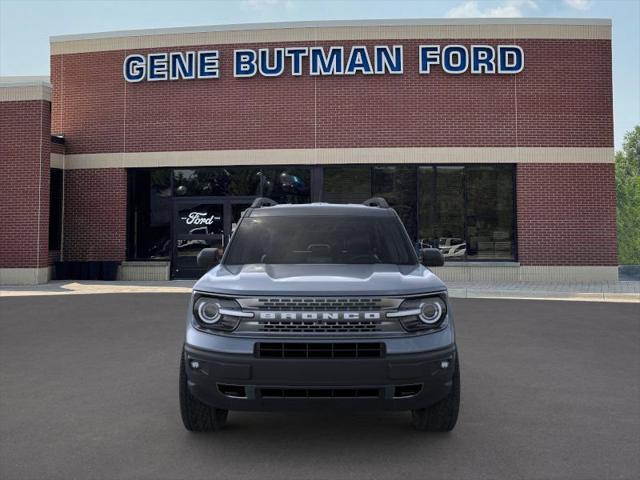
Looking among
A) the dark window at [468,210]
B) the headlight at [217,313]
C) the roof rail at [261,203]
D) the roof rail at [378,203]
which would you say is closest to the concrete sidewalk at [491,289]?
the dark window at [468,210]

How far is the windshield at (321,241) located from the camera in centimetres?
516

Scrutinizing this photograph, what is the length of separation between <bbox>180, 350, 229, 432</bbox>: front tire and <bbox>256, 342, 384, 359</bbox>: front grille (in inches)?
29.6

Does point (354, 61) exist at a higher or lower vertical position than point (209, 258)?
higher

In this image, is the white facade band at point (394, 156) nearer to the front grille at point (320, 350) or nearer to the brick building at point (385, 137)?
the brick building at point (385, 137)

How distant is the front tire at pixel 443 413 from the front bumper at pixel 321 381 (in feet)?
1.37

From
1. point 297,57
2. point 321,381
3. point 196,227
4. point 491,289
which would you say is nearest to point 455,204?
point 491,289

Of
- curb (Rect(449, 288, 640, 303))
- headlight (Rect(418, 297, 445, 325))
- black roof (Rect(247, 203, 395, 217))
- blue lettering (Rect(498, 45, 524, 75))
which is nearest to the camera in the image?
headlight (Rect(418, 297, 445, 325))

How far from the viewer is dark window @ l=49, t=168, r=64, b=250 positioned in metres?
20.2

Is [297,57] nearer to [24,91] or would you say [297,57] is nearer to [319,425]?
[24,91]

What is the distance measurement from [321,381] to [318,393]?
0.12 meters

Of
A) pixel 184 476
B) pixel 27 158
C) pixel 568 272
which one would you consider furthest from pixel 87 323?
pixel 568 272

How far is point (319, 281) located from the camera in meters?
4.12

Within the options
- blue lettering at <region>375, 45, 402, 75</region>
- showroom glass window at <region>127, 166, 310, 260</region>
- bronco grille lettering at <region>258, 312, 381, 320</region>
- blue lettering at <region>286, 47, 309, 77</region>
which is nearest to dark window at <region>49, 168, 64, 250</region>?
showroom glass window at <region>127, 166, 310, 260</region>

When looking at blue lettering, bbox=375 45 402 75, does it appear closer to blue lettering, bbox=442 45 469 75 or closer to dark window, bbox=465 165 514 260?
blue lettering, bbox=442 45 469 75
